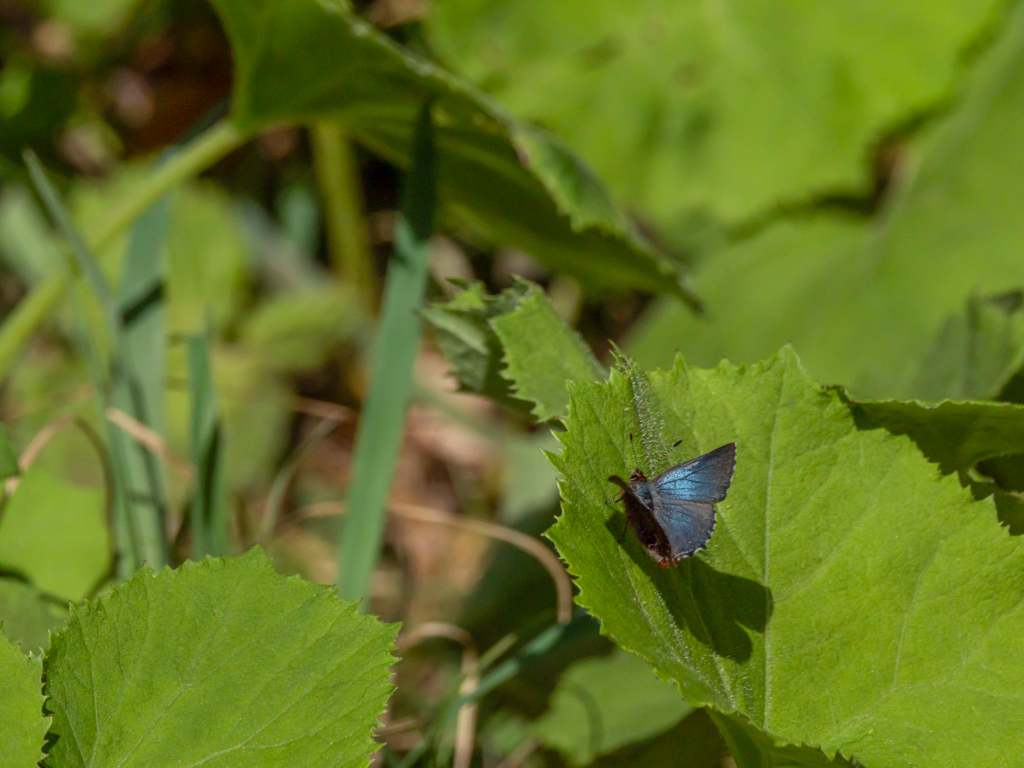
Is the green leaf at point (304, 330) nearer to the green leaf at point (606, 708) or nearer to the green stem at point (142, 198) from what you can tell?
the green stem at point (142, 198)

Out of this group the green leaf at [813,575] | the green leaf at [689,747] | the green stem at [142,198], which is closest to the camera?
the green leaf at [813,575]

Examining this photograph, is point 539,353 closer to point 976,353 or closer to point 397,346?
point 397,346

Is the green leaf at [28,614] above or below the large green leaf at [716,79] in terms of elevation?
below

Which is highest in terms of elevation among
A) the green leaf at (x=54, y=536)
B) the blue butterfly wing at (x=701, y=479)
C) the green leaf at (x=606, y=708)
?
the blue butterfly wing at (x=701, y=479)

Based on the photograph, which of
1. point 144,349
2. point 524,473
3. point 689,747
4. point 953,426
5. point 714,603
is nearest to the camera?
point 714,603

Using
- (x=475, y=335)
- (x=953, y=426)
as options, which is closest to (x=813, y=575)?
(x=953, y=426)

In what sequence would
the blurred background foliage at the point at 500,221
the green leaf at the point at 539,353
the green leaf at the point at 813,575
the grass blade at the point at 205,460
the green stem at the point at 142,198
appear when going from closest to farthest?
the green leaf at the point at 813,575 < the green leaf at the point at 539,353 < the grass blade at the point at 205,460 < the green stem at the point at 142,198 < the blurred background foliage at the point at 500,221

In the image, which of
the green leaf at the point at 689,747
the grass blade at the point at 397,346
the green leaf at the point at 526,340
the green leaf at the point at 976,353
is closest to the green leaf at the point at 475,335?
the green leaf at the point at 526,340

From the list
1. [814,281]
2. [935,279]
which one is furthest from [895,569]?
[814,281]

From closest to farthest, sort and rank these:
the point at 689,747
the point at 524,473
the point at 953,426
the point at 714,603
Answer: the point at 714,603
the point at 953,426
the point at 689,747
the point at 524,473
